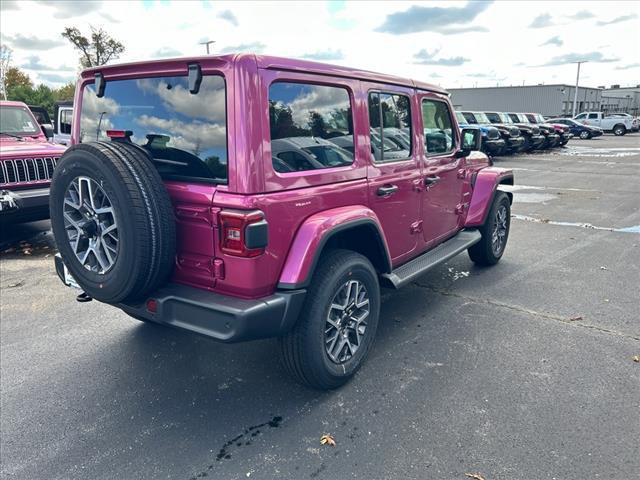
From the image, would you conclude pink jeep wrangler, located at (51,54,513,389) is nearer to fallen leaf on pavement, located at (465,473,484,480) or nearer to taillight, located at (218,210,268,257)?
taillight, located at (218,210,268,257)

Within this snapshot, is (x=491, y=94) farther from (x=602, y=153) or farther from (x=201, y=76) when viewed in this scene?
(x=201, y=76)

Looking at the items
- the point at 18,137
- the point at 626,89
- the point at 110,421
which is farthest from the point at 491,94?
the point at 110,421

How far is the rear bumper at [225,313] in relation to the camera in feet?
8.23

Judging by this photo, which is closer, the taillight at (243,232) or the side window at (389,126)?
the taillight at (243,232)

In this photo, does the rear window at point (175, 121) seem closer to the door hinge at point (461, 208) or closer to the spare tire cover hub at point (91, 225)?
the spare tire cover hub at point (91, 225)

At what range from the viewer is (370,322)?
3.37 meters

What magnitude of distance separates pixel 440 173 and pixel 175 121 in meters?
2.46

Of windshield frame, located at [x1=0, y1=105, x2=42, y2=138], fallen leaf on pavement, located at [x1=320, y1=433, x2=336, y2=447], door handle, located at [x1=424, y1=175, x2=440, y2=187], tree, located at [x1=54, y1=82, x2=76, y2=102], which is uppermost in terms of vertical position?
tree, located at [x1=54, y1=82, x2=76, y2=102]

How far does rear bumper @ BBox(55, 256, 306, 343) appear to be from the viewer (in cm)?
251

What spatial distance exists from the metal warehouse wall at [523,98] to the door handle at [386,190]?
52211 millimetres

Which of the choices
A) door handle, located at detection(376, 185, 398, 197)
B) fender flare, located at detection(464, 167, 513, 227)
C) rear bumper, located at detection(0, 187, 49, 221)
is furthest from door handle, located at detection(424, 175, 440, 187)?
rear bumper, located at detection(0, 187, 49, 221)

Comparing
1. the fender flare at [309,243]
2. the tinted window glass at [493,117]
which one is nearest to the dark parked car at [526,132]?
the tinted window glass at [493,117]

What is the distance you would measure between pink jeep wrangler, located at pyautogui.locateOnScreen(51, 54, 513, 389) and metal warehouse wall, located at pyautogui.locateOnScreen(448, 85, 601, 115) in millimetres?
52651

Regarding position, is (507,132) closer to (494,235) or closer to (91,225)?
(494,235)
